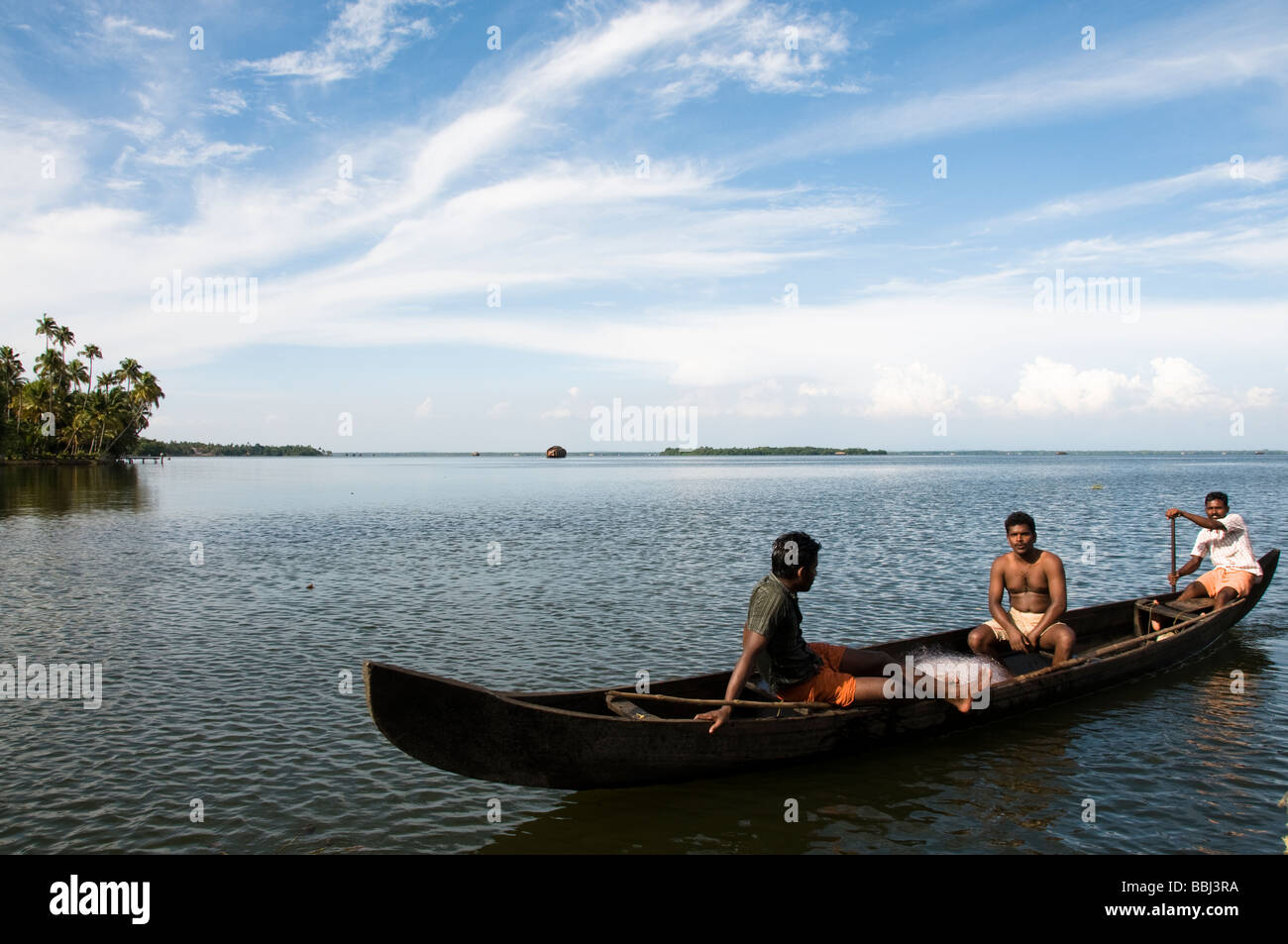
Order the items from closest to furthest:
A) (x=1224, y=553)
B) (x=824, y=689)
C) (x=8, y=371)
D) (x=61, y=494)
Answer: (x=824, y=689) → (x=1224, y=553) → (x=61, y=494) → (x=8, y=371)

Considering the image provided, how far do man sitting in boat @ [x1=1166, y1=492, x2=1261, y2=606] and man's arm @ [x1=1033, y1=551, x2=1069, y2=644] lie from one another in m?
5.01

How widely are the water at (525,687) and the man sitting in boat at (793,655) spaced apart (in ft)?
2.97

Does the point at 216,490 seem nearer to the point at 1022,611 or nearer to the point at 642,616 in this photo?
the point at 642,616

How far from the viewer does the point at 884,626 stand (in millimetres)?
16047

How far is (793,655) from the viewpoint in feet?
28.3

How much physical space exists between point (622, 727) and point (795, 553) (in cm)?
241

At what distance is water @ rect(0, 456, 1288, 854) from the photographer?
25.0ft

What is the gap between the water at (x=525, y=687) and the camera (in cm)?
761

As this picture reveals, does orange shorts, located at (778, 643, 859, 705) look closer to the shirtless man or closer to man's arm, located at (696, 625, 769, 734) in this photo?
man's arm, located at (696, 625, 769, 734)

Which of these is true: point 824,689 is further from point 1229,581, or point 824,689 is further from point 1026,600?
point 1229,581

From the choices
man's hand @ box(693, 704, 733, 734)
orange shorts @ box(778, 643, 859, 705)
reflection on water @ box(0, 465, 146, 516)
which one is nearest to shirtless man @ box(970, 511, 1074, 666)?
orange shorts @ box(778, 643, 859, 705)

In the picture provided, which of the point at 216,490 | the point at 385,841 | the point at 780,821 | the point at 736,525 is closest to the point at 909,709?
the point at 780,821

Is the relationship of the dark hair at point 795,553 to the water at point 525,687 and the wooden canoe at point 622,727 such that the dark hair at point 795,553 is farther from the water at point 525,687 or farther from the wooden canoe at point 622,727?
the water at point 525,687

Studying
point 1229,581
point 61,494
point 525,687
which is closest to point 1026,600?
point 1229,581
